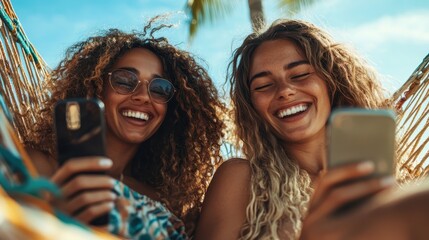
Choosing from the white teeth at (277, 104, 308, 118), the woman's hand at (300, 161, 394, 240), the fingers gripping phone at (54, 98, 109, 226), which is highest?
the white teeth at (277, 104, 308, 118)

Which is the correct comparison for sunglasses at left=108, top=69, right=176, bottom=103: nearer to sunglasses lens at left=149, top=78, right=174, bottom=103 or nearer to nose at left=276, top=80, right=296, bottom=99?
sunglasses lens at left=149, top=78, right=174, bottom=103

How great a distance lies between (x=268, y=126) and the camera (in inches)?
82.5

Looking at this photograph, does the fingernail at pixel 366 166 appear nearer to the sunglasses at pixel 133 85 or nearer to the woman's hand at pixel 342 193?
the woman's hand at pixel 342 193

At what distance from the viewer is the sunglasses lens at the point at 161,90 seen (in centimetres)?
200

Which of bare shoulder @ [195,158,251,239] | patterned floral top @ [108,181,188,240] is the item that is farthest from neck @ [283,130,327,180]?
patterned floral top @ [108,181,188,240]

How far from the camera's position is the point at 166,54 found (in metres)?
2.19

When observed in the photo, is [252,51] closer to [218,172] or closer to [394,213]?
[218,172]

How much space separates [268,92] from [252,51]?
0.26 metres

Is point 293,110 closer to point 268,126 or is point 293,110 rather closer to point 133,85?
point 268,126

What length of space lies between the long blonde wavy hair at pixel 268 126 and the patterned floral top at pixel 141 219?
0.83ft

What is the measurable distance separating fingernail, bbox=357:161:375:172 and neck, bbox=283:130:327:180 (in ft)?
4.04

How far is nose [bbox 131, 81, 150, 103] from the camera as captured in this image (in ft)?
6.38

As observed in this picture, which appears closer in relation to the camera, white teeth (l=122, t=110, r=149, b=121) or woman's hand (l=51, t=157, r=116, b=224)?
woman's hand (l=51, t=157, r=116, b=224)

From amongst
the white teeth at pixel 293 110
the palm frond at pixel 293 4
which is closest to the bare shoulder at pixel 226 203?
the white teeth at pixel 293 110
